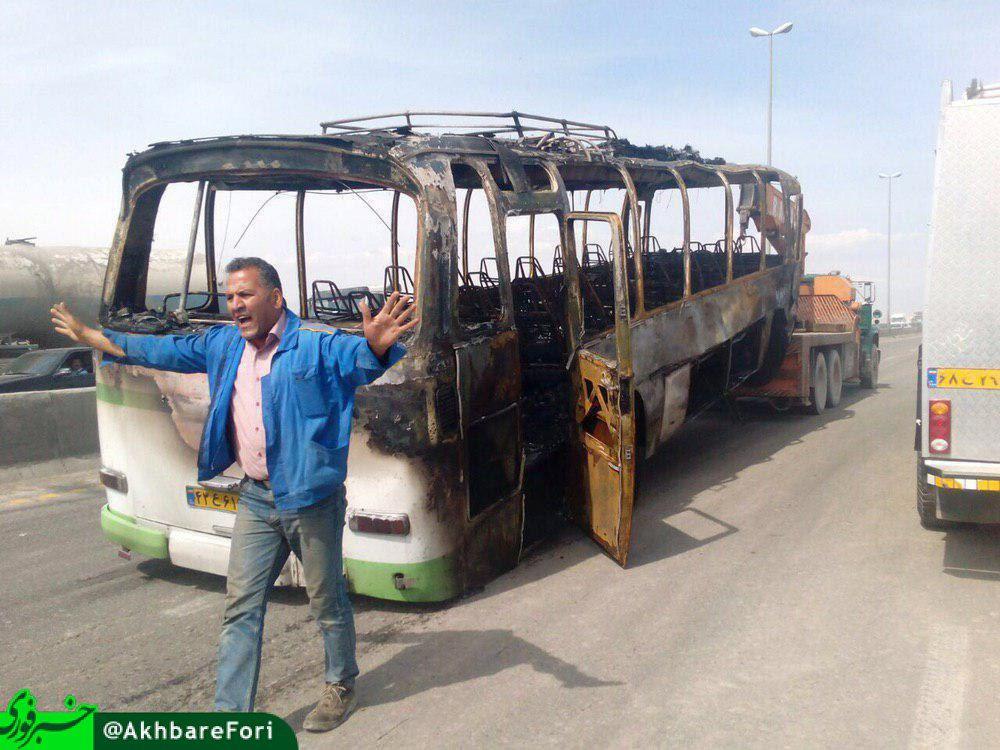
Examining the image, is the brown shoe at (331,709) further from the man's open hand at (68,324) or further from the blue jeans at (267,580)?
the man's open hand at (68,324)

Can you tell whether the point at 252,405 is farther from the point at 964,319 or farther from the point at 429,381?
the point at 964,319

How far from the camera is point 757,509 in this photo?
7285 mm

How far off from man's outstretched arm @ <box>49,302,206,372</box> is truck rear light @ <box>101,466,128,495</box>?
180 cm

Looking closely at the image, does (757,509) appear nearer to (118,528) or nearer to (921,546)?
(921,546)

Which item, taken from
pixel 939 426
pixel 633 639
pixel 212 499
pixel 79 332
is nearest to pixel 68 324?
pixel 79 332

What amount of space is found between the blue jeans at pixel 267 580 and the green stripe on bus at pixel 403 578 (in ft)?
3.11

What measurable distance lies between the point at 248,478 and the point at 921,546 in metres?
4.66

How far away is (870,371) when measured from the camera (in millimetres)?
15625

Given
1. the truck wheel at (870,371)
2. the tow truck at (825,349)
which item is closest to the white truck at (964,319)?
the tow truck at (825,349)

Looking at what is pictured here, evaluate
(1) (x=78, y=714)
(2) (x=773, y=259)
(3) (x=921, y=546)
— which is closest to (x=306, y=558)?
(1) (x=78, y=714)

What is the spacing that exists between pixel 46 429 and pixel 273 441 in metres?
7.37

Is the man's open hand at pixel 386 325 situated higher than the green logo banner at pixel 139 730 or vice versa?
the man's open hand at pixel 386 325

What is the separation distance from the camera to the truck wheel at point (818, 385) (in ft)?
39.8

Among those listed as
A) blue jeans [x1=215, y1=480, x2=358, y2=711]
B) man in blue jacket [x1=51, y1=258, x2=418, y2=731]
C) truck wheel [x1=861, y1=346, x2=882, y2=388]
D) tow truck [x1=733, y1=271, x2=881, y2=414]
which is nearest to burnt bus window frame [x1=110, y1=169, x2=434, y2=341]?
man in blue jacket [x1=51, y1=258, x2=418, y2=731]
